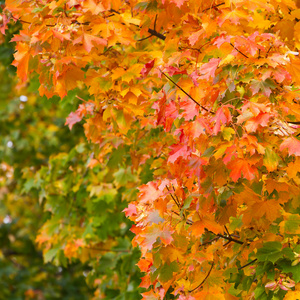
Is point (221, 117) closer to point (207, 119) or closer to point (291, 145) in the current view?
point (207, 119)

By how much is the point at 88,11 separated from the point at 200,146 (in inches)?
41.9

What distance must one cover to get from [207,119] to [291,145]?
43 cm

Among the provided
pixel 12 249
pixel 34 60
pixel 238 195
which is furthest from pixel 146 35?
pixel 12 249

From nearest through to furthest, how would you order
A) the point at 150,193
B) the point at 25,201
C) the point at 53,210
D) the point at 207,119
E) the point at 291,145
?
the point at 291,145, the point at 207,119, the point at 150,193, the point at 53,210, the point at 25,201

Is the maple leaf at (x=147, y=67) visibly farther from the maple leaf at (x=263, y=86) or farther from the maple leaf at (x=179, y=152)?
the maple leaf at (x=263, y=86)

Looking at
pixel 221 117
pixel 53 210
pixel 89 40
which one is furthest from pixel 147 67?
pixel 53 210

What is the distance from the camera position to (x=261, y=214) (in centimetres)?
262

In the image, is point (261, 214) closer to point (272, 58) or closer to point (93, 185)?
point (272, 58)

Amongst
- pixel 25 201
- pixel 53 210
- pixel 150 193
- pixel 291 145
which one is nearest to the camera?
Answer: pixel 291 145

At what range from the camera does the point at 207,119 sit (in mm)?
2588

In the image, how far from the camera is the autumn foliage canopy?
8.25ft

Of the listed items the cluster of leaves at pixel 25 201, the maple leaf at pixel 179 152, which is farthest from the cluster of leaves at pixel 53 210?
the maple leaf at pixel 179 152

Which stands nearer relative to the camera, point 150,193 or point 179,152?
point 179,152

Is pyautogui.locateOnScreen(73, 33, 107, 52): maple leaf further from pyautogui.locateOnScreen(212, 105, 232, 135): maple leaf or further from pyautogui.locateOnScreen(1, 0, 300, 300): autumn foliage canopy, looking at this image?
pyautogui.locateOnScreen(212, 105, 232, 135): maple leaf
